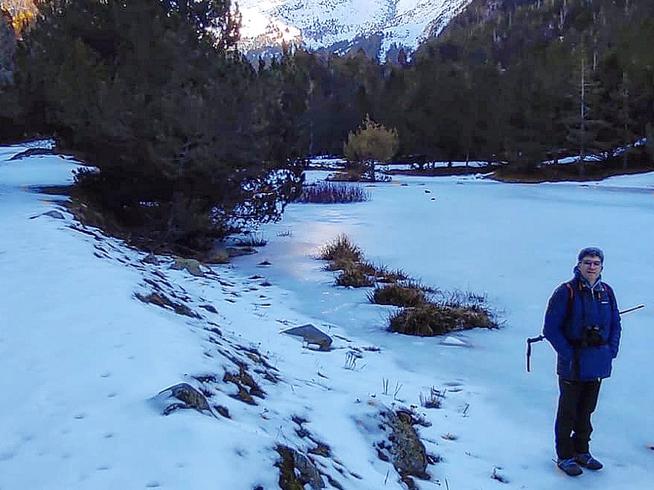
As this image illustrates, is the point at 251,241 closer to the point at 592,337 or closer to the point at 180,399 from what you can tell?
the point at 592,337

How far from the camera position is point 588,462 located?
443cm

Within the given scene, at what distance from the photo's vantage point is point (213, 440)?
3.26m

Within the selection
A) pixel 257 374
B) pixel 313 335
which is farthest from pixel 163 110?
pixel 257 374

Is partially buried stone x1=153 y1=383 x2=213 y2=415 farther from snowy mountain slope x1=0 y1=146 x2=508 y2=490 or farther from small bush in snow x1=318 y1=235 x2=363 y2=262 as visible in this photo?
small bush in snow x1=318 y1=235 x2=363 y2=262

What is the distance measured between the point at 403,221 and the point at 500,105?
35329 mm

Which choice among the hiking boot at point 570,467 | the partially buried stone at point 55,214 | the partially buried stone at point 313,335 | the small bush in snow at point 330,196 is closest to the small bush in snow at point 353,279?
the partially buried stone at point 313,335

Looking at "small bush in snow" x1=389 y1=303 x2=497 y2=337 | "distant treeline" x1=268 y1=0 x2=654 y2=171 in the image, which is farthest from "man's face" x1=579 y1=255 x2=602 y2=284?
"distant treeline" x1=268 y1=0 x2=654 y2=171

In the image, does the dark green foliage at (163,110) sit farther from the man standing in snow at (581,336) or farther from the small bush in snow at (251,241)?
the man standing in snow at (581,336)

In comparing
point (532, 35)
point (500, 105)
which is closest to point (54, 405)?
point (500, 105)

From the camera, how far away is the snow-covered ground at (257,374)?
10.6ft

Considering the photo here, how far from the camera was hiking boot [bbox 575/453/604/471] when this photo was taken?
442cm

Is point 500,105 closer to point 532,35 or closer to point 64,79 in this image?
point 64,79

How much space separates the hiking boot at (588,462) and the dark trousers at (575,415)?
0.03 meters

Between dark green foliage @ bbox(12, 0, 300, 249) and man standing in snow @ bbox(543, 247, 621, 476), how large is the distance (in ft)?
28.4
